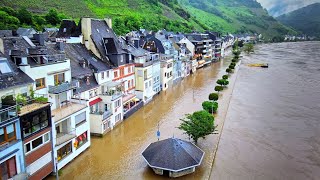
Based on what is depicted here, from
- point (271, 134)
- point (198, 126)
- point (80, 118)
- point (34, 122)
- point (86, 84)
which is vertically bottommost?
point (271, 134)

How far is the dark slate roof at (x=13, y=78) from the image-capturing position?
93.9 ft

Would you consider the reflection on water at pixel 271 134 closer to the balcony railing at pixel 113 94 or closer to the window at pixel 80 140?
the window at pixel 80 140

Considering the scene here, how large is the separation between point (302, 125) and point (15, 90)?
40813mm

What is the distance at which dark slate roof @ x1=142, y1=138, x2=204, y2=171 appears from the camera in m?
29.6

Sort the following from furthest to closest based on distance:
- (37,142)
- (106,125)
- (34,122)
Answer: (106,125)
(37,142)
(34,122)

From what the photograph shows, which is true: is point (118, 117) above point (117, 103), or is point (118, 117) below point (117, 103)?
below

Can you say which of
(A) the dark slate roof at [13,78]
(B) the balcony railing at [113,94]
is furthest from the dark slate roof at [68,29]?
(A) the dark slate roof at [13,78]

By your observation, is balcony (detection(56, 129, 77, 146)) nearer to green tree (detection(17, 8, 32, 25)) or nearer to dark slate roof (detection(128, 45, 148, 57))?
dark slate roof (detection(128, 45, 148, 57))

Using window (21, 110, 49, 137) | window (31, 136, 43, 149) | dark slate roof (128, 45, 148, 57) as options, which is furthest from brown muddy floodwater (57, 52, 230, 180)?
dark slate roof (128, 45, 148, 57)

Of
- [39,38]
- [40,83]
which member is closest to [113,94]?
[40,83]

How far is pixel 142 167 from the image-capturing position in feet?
106

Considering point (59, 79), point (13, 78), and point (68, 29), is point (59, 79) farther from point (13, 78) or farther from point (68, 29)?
point (68, 29)

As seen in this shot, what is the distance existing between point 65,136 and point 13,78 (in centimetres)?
747

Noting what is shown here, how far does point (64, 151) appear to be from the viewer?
31.6 m
